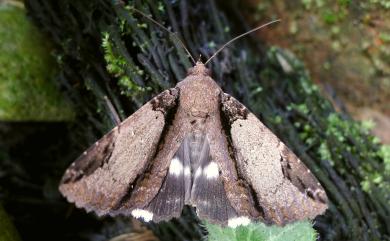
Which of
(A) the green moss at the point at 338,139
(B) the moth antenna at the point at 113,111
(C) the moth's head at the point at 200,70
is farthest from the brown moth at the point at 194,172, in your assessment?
(A) the green moss at the point at 338,139

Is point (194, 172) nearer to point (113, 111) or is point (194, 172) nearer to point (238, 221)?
point (238, 221)

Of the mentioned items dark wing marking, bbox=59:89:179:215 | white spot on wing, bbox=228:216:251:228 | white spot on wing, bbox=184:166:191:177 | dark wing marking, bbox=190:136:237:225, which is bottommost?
white spot on wing, bbox=228:216:251:228

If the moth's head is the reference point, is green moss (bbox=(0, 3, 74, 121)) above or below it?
above

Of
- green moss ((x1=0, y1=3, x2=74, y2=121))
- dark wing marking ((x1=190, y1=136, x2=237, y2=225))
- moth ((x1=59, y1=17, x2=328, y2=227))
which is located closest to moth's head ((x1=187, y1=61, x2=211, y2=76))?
moth ((x1=59, y1=17, x2=328, y2=227))

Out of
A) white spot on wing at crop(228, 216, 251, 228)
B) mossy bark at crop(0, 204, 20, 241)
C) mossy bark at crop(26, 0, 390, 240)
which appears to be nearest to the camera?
white spot on wing at crop(228, 216, 251, 228)

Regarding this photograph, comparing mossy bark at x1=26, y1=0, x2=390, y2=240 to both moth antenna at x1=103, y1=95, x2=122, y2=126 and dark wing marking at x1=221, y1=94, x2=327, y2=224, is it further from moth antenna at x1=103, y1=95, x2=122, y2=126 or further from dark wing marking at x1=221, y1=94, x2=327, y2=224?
dark wing marking at x1=221, y1=94, x2=327, y2=224

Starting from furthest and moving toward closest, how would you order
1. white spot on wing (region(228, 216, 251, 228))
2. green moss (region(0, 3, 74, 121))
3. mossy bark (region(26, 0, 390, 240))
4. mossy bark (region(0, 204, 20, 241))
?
green moss (region(0, 3, 74, 121)) → mossy bark (region(26, 0, 390, 240)) → mossy bark (region(0, 204, 20, 241)) → white spot on wing (region(228, 216, 251, 228))
